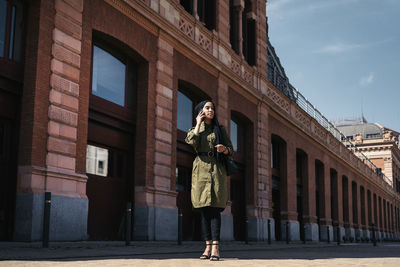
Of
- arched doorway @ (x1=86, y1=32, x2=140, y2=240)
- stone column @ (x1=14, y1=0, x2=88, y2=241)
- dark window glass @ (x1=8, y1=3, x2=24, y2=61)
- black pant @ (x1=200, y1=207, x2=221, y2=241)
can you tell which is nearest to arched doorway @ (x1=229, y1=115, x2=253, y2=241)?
arched doorway @ (x1=86, y1=32, x2=140, y2=240)

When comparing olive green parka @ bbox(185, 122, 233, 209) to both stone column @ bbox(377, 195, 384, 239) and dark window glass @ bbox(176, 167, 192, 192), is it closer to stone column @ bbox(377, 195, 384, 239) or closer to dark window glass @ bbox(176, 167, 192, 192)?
dark window glass @ bbox(176, 167, 192, 192)

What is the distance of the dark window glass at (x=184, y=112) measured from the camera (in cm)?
1490

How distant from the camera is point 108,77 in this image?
11852mm

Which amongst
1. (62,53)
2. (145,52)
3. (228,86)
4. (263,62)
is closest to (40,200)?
(62,53)

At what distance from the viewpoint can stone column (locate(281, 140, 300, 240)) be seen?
22.2 meters

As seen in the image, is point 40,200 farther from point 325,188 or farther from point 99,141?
point 325,188

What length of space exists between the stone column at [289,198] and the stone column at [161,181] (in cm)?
1032

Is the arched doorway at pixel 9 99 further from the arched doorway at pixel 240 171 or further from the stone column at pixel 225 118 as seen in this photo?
the arched doorway at pixel 240 171

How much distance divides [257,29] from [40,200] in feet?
46.7

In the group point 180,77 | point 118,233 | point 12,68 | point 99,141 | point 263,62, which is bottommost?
point 118,233

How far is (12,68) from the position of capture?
9195mm

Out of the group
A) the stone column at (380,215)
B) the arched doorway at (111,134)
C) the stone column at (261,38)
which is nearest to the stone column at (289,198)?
the stone column at (261,38)

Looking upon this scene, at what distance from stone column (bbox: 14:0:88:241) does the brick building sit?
0.06ft

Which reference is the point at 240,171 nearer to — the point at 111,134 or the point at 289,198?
the point at 289,198
